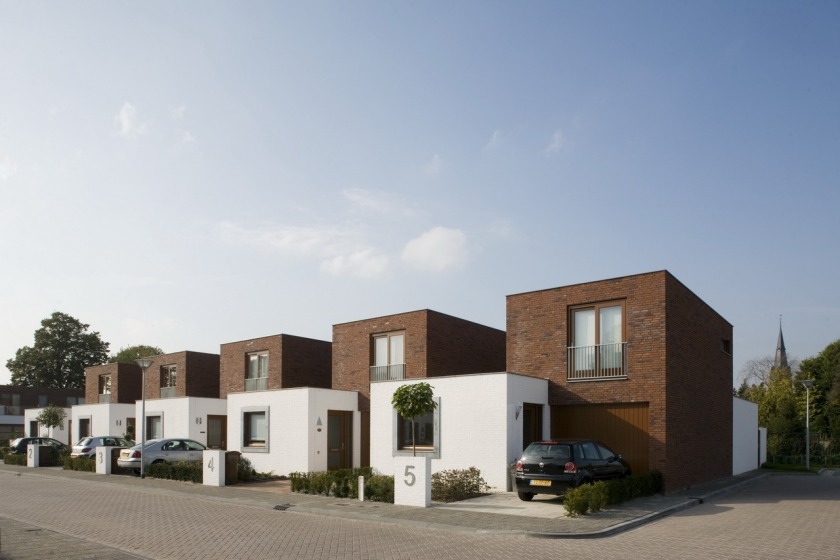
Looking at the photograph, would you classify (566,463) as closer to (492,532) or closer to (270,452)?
(492,532)

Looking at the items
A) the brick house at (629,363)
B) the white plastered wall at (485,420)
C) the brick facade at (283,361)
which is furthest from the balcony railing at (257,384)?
the brick house at (629,363)

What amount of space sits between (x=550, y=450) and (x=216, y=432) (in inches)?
801

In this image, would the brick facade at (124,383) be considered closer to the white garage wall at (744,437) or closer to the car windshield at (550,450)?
the car windshield at (550,450)

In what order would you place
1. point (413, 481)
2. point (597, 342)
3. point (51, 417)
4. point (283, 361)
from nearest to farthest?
point (413, 481) < point (597, 342) < point (283, 361) < point (51, 417)

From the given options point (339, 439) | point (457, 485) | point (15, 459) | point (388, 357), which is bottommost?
point (15, 459)

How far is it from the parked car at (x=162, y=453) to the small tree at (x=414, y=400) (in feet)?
37.0

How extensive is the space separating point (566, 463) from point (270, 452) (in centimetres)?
1198

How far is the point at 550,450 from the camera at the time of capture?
15859mm

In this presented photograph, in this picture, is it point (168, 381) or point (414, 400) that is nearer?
point (414, 400)

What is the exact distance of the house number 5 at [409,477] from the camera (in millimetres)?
16016

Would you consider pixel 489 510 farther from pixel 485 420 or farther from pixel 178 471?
pixel 178 471

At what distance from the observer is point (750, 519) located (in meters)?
14.0

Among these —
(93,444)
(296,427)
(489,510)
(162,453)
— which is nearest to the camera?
(489,510)

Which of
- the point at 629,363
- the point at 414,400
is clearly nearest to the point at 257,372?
the point at 414,400
